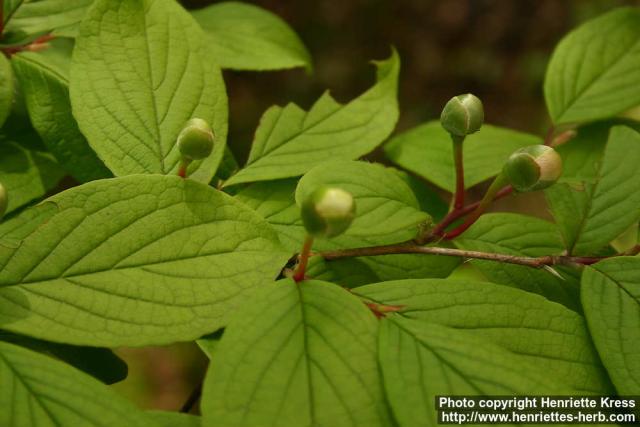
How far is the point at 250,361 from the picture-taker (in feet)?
1.76

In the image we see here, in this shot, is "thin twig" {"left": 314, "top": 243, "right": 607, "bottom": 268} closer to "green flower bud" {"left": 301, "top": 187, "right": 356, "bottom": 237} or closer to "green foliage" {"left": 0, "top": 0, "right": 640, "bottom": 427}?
"green foliage" {"left": 0, "top": 0, "right": 640, "bottom": 427}

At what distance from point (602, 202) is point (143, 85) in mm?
533

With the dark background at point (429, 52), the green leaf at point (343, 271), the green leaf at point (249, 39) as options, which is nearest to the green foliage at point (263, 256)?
the green leaf at point (343, 271)

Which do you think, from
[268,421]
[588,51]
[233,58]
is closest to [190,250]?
[268,421]

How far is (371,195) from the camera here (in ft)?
2.19

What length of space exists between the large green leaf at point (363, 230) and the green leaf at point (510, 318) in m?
0.06

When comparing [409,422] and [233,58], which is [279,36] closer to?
[233,58]

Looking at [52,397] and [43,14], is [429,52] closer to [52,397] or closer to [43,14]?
[43,14]

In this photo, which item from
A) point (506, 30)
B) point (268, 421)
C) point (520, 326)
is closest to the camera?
point (268, 421)

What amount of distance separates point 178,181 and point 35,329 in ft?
0.58

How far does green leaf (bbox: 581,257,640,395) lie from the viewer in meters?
0.61

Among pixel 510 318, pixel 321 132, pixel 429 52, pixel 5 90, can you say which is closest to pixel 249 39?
pixel 321 132

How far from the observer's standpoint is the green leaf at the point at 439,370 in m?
0.54

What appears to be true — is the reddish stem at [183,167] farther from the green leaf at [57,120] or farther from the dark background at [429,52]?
the dark background at [429,52]
